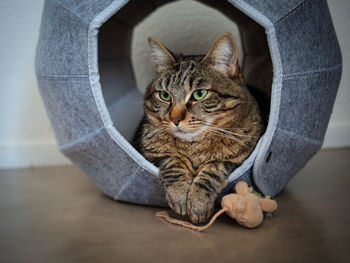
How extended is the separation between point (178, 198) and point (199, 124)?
0.86 feet

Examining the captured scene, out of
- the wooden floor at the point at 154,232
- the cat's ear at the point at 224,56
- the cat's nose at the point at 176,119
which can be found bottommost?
the wooden floor at the point at 154,232

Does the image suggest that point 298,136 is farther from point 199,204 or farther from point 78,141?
point 78,141

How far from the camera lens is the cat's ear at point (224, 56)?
117 centimetres

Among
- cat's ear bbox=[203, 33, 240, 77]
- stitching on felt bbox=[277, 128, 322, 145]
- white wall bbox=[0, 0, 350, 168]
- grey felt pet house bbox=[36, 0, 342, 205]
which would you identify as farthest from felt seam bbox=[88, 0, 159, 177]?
white wall bbox=[0, 0, 350, 168]

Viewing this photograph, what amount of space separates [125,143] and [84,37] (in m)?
0.39

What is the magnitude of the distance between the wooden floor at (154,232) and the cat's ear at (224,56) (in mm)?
548

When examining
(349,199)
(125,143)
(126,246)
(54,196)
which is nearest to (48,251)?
(126,246)

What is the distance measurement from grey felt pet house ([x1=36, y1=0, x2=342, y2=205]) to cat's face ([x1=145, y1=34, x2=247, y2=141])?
15 cm

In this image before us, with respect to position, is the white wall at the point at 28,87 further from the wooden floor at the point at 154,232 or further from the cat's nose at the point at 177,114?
the cat's nose at the point at 177,114

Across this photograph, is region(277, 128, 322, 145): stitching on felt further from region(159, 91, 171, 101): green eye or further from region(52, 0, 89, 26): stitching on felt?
region(52, 0, 89, 26): stitching on felt

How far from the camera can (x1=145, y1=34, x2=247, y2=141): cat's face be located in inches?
45.6

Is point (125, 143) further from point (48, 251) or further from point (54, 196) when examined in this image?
point (54, 196)

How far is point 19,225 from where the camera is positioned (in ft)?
4.04

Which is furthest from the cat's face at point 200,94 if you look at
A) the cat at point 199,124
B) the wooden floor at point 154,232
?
the wooden floor at point 154,232
